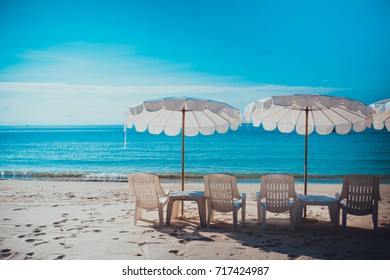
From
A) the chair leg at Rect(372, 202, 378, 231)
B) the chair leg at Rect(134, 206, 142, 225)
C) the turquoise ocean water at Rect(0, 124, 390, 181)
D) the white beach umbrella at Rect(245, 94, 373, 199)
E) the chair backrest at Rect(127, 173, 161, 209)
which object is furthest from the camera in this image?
the turquoise ocean water at Rect(0, 124, 390, 181)

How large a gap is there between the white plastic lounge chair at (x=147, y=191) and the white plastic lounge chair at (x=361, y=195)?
8.91ft

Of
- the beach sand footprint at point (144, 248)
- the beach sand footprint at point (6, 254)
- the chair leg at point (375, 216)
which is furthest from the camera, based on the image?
the chair leg at point (375, 216)

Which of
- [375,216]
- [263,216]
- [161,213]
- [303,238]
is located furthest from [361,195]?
[161,213]

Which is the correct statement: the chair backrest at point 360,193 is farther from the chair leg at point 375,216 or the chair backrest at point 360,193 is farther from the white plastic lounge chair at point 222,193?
the white plastic lounge chair at point 222,193

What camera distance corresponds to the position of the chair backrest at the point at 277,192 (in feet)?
17.3

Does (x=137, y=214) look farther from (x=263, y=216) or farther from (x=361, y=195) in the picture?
(x=361, y=195)

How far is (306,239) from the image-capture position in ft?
15.8

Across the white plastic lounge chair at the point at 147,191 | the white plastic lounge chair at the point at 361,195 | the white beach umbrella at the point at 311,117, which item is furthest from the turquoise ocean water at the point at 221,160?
the white plastic lounge chair at the point at 361,195

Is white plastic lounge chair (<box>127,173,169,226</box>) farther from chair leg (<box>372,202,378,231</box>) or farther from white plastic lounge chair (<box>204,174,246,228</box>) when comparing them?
chair leg (<box>372,202,378,231</box>)

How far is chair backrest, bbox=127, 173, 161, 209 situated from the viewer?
5.47 meters

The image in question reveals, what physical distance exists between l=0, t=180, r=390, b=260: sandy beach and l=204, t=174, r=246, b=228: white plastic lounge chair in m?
0.31

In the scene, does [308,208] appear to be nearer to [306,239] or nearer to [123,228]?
[306,239]

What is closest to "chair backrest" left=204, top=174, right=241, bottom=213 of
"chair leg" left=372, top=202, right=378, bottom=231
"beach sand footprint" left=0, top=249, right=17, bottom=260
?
"chair leg" left=372, top=202, right=378, bottom=231

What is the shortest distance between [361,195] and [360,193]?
3cm
